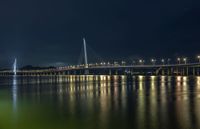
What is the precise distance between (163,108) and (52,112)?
5923mm

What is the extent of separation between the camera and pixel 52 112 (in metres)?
17.0

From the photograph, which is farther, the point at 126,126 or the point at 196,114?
the point at 196,114

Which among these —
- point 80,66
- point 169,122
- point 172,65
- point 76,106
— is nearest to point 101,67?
point 80,66

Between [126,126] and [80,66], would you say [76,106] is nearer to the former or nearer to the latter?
[126,126]

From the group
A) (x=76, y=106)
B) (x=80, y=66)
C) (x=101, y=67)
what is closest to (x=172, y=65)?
(x=101, y=67)

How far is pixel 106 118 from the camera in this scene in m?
14.3

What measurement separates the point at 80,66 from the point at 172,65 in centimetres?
2770

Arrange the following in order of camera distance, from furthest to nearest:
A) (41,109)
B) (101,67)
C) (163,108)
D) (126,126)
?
(101,67) → (41,109) → (163,108) → (126,126)

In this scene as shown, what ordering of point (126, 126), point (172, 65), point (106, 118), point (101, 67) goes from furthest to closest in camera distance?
1. point (101, 67)
2. point (172, 65)
3. point (106, 118)
4. point (126, 126)

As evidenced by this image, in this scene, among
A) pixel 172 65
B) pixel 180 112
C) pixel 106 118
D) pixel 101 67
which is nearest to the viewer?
pixel 106 118

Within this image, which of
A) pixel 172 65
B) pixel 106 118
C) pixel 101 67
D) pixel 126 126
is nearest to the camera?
pixel 126 126

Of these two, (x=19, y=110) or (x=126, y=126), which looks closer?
(x=126, y=126)

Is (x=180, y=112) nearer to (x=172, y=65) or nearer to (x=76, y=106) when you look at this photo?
(x=76, y=106)

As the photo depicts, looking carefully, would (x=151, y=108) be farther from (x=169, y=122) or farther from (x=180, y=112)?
(x=169, y=122)
